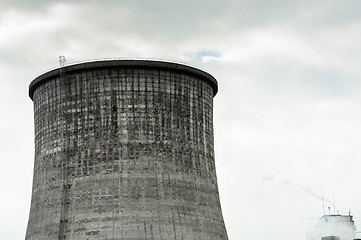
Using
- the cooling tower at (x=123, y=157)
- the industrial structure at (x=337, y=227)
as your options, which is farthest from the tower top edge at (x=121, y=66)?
the industrial structure at (x=337, y=227)

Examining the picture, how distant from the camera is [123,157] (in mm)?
25812

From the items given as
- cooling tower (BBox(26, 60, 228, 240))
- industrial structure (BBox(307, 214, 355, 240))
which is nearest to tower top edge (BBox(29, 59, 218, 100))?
cooling tower (BBox(26, 60, 228, 240))

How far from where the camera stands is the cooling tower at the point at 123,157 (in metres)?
25.3

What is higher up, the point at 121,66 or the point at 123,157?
the point at 121,66

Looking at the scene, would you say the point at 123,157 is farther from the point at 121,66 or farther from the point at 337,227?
the point at 337,227

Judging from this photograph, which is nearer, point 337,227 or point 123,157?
point 123,157

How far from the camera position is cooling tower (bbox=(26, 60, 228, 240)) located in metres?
25.3

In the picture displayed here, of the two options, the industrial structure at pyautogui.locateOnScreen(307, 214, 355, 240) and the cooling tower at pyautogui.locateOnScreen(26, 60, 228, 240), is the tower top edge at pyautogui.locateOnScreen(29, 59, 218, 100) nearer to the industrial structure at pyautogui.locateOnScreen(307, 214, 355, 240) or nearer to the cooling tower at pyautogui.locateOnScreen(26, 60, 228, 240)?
the cooling tower at pyautogui.locateOnScreen(26, 60, 228, 240)

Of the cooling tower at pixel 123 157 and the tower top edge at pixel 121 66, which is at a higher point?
the tower top edge at pixel 121 66

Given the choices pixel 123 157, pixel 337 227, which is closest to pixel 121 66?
pixel 123 157

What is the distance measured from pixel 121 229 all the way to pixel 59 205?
9.75 ft

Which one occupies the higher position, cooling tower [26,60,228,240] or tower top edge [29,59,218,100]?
tower top edge [29,59,218,100]

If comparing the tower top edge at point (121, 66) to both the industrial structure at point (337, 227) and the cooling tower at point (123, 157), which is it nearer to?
the cooling tower at point (123, 157)

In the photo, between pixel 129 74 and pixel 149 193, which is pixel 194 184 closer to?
pixel 149 193
